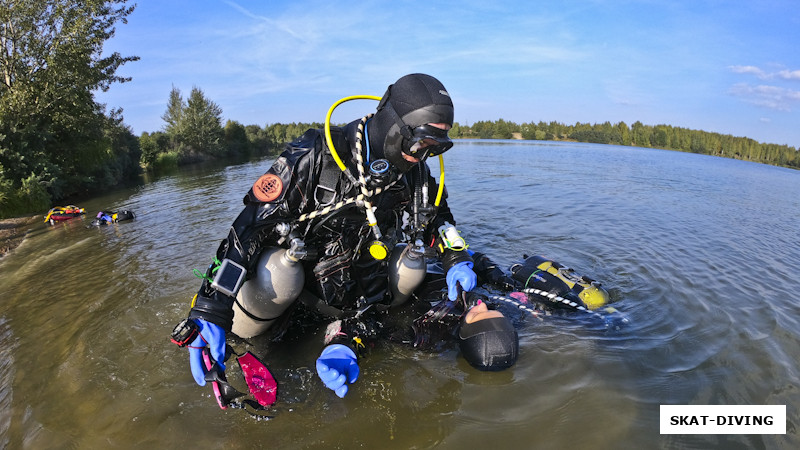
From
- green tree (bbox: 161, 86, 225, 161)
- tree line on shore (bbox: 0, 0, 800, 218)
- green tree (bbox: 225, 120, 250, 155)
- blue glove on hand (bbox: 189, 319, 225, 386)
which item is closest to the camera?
blue glove on hand (bbox: 189, 319, 225, 386)

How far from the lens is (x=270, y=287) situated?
3.05 meters

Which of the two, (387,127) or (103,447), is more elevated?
(387,127)

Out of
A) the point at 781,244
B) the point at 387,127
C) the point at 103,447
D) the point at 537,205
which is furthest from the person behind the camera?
the point at 537,205

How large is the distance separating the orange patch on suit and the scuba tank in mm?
3240

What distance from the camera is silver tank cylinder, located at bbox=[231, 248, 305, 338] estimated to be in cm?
304

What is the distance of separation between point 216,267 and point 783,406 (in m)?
4.22

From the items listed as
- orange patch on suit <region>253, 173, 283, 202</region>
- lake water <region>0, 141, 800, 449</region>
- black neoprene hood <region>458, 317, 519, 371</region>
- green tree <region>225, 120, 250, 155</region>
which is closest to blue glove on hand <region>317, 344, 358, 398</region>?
lake water <region>0, 141, 800, 449</region>

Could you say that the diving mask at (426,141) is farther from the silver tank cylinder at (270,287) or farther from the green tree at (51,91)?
the green tree at (51,91)

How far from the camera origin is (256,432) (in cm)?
262

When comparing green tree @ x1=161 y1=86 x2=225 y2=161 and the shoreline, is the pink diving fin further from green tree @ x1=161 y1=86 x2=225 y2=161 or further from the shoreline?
green tree @ x1=161 y1=86 x2=225 y2=161

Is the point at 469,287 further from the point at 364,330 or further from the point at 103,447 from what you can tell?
the point at 103,447

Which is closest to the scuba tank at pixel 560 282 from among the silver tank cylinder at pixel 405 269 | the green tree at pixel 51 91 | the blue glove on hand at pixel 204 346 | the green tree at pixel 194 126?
the silver tank cylinder at pixel 405 269

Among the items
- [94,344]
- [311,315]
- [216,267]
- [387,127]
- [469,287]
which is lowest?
[94,344]

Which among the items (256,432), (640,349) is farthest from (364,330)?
(640,349)
